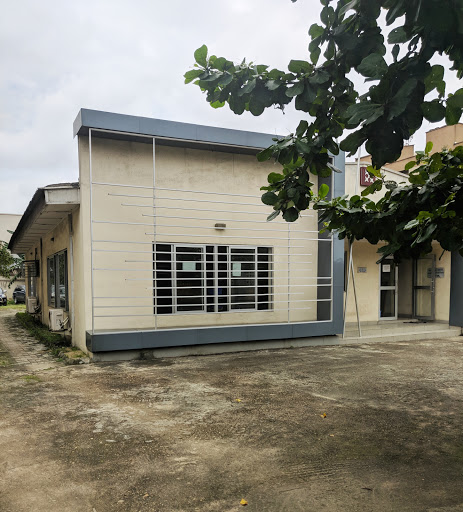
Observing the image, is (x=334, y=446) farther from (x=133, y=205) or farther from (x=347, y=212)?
(x=133, y=205)

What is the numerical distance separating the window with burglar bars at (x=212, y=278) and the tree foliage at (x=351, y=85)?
18.0 ft

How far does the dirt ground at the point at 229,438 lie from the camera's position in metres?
3.08

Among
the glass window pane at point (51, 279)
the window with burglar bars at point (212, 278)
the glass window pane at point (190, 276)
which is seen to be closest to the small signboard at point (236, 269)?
the window with burglar bars at point (212, 278)

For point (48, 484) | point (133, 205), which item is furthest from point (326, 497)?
point (133, 205)

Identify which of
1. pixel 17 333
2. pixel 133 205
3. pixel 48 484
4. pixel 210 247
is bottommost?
pixel 17 333

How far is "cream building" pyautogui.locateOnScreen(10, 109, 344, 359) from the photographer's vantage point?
25.5 ft

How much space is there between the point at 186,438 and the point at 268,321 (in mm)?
5527

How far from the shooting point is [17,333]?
12.3m

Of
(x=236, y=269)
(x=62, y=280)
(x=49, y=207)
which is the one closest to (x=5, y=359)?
(x=62, y=280)

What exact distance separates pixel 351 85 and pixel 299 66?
0.39 metres

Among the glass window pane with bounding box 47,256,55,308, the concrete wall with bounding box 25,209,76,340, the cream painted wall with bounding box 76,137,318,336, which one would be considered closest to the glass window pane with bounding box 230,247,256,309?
the cream painted wall with bounding box 76,137,318,336

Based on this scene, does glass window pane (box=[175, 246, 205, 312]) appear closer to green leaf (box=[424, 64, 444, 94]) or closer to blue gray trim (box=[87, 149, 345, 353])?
blue gray trim (box=[87, 149, 345, 353])

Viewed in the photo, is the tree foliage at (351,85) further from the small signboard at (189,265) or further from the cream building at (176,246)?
the small signboard at (189,265)

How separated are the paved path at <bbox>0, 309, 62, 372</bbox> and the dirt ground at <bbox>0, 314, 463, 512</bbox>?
0.41 m
